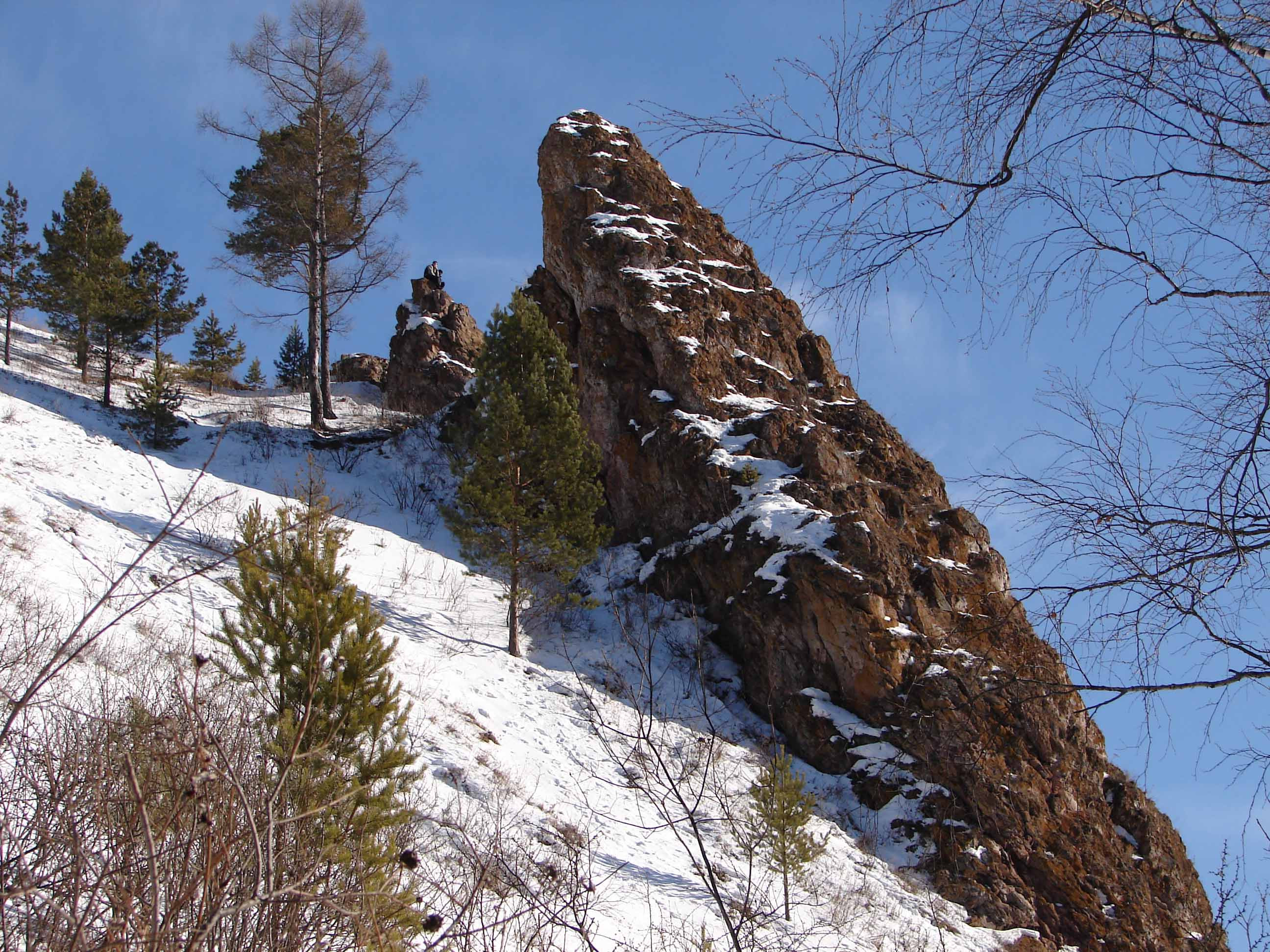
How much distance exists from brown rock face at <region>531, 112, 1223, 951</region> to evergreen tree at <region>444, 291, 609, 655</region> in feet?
7.99

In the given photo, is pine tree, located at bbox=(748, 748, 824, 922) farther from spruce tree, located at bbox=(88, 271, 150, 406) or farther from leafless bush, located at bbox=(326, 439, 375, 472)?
spruce tree, located at bbox=(88, 271, 150, 406)

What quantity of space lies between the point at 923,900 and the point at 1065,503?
7.89 m

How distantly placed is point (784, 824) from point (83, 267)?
26.0 meters

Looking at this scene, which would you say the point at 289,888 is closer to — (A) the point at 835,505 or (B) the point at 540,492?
(B) the point at 540,492

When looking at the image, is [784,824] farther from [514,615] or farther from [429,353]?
[429,353]

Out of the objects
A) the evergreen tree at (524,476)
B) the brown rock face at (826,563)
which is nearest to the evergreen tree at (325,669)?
the brown rock face at (826,563)

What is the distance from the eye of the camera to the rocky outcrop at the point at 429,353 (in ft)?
75.0

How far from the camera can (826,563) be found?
11.9 metres

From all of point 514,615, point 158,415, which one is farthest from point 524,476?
point 158,415

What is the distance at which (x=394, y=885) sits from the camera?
2.48 metres

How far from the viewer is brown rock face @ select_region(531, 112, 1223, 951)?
914 centimetres

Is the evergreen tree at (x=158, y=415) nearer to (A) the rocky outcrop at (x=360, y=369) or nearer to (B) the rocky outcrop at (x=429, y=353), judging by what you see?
(B) the rocky outcrop at (x=429, y=353)

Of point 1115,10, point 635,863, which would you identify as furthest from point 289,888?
point 635,863

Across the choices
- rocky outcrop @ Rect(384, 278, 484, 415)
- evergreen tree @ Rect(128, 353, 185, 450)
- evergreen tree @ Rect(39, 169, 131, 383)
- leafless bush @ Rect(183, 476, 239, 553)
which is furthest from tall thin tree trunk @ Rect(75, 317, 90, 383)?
leafless bush @ Rect(183, 476, 239, 553)
